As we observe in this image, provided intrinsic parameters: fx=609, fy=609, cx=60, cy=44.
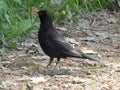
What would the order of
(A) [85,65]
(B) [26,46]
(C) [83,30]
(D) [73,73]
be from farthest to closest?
(C) [83,30] → (B) [26,46] → (A) [85,65] → (D) [73,73]

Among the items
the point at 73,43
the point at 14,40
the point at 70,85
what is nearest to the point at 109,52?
the point at 73,43

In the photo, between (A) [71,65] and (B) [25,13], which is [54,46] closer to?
(A) [71,65]

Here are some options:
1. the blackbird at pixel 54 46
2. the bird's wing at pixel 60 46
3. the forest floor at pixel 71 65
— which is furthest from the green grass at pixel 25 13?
the bird's wing at pixel 60 46

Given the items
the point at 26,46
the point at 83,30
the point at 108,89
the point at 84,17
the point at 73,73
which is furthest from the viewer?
the point at 84,17

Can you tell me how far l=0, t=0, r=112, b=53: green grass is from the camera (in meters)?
7.62

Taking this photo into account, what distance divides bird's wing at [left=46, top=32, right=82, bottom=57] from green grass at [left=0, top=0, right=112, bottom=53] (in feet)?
2.27

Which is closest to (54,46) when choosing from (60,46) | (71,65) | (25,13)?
(60,46)

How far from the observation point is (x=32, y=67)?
697 cm

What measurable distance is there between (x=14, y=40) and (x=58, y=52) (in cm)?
123

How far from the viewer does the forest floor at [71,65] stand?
6.25 metres

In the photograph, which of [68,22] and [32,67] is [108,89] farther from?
[68,22]

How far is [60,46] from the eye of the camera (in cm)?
688

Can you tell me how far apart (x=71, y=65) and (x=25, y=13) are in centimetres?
161

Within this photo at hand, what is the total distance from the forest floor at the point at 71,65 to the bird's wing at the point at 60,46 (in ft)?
0.70
